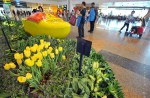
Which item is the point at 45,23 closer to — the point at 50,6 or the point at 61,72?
the point at 61,72

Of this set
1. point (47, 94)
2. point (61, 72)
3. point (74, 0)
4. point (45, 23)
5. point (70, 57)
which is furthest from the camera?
point (74, 0)

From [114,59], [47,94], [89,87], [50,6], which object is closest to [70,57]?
[89,87]

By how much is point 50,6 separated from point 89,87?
23.0 meters

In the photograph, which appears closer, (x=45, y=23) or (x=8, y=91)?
(x=8, y=91)

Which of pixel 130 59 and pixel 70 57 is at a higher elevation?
pixel 70 57

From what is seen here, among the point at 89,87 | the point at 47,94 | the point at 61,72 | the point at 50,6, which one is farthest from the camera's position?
the point at 50,6

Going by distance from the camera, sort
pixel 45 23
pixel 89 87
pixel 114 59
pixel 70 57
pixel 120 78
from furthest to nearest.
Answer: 1. pixel 45 23
2. pixel 114 59
3. pixel 120 78
4. pixel 70 57
5. pixel 89 87

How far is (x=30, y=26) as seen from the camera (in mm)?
3342

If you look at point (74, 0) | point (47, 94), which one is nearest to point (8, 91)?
point (47, 94)

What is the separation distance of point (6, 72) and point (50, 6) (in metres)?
22.6

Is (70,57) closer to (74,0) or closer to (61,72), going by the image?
(61,72)

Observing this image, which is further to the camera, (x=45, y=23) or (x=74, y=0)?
(x=74, y=0)

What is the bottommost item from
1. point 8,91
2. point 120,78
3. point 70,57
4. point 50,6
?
point 120,78

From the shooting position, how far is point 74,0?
15.9 m
